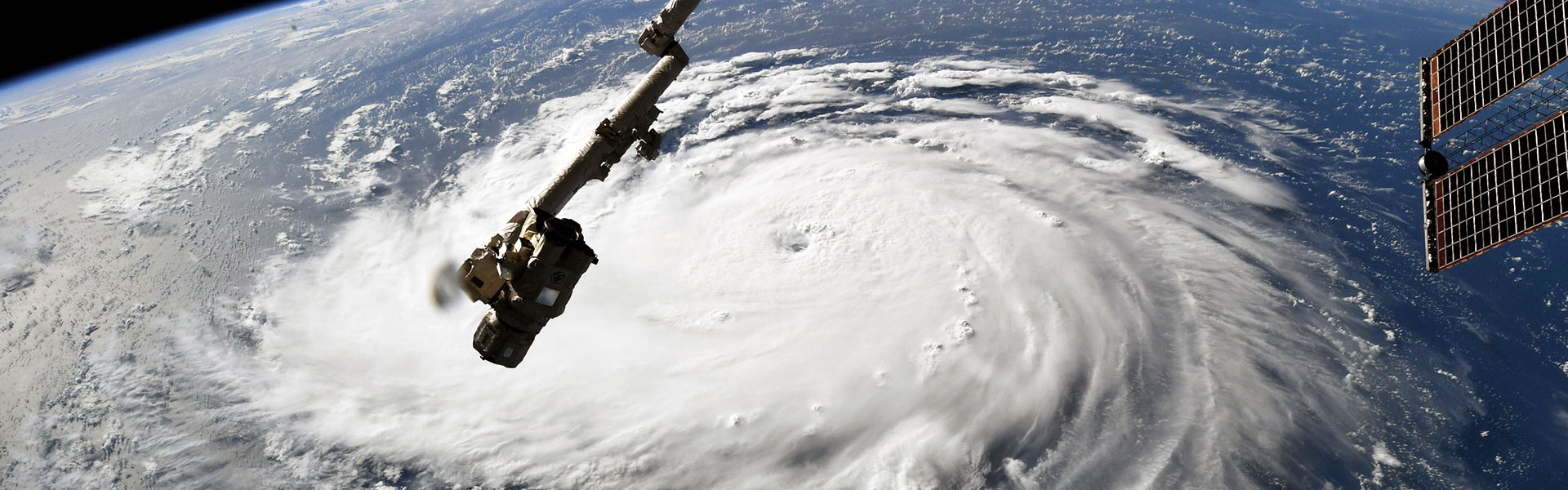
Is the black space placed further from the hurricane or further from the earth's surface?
the hurricane

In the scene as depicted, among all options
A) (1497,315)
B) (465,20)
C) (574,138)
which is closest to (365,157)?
(574,138)

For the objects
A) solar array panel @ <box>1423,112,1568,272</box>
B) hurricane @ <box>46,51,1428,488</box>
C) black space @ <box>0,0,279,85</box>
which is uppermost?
black space @ <box>0,0,279,85</box>

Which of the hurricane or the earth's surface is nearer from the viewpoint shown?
the hurricane

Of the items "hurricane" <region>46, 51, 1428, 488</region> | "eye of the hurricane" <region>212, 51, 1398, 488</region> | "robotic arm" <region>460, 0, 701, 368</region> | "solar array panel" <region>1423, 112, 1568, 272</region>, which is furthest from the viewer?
"eye of the hurricane" <region>212, 51, 1398, 488</region>

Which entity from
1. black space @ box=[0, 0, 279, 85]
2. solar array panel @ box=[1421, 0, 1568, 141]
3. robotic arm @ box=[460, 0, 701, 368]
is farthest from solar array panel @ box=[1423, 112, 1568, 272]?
black space @ box=[0, 0, 279, 85]

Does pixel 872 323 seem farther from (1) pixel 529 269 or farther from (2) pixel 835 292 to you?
(1) pixel 529 269

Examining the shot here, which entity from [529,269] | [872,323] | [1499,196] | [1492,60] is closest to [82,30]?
[529,269]

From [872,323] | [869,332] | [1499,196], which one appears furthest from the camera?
[872,323]
